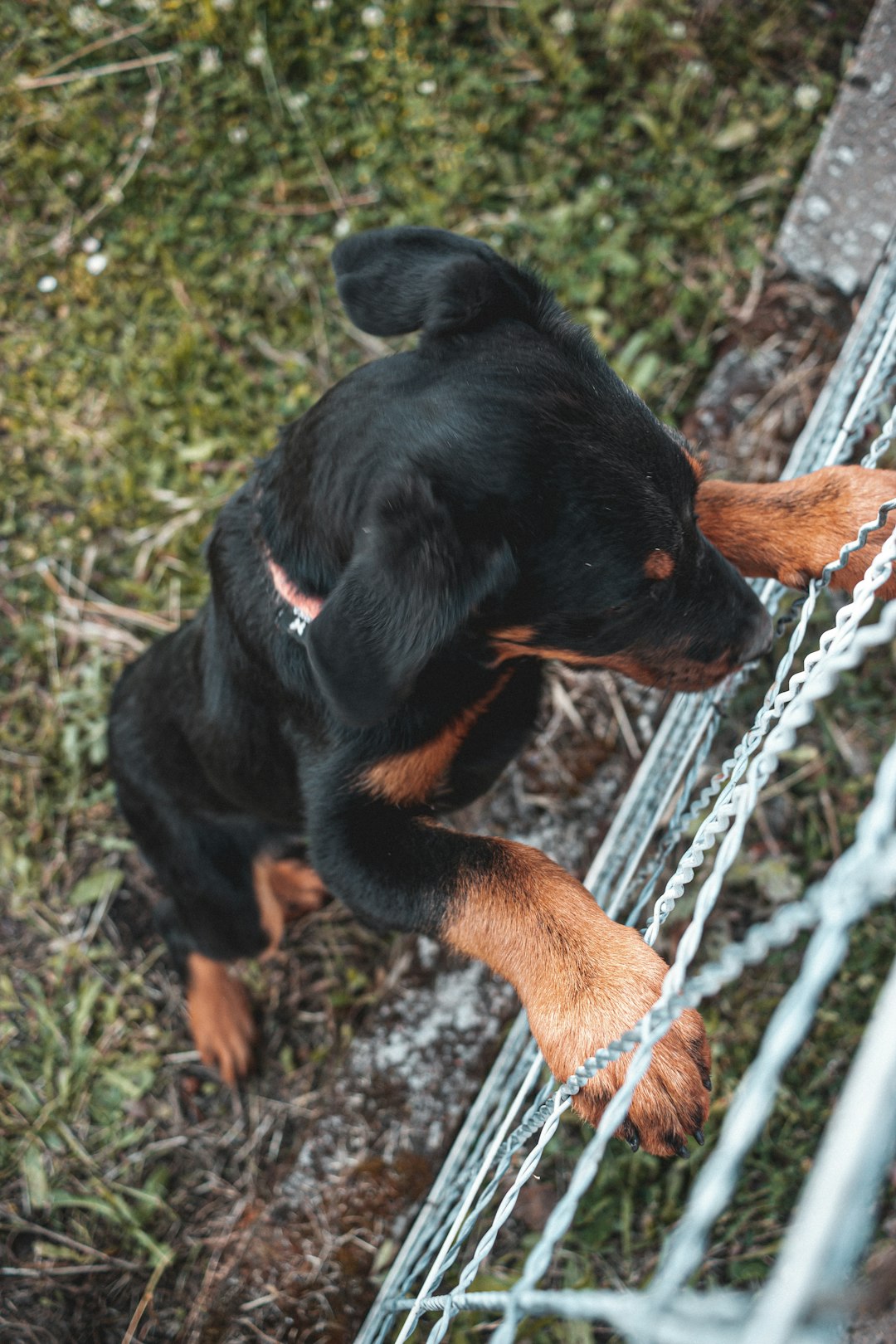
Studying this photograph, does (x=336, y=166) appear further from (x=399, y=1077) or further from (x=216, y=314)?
(x=399, y=1077)

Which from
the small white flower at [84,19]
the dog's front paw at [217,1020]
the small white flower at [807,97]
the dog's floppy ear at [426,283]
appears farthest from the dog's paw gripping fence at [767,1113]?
the small white flower at [84,19]

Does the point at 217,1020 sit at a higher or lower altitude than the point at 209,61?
lower

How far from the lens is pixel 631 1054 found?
181 centimetres

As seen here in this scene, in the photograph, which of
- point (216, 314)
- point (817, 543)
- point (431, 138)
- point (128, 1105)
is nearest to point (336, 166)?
point (431, 138)

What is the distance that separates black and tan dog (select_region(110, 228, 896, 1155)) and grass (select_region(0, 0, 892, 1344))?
143 cm

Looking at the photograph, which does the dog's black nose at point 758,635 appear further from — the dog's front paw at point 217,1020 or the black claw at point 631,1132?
the dog's front paw at point 217,1020

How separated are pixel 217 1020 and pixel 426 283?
2.70 metres

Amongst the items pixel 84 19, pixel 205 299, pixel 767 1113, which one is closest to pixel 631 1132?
pixel 767 1113

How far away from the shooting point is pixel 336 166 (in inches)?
180

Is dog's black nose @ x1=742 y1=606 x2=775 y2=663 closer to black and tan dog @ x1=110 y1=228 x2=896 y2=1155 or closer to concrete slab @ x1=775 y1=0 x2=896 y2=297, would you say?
black and tan dog @ x1=110 y1=228 x2=896 y2=1155

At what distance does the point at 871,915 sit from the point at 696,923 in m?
2.57

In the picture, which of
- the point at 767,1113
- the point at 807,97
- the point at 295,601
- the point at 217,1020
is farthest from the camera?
the point at 807,97

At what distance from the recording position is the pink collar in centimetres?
224

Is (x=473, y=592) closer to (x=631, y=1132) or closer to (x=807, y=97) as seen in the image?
(x=631, y=1132)
